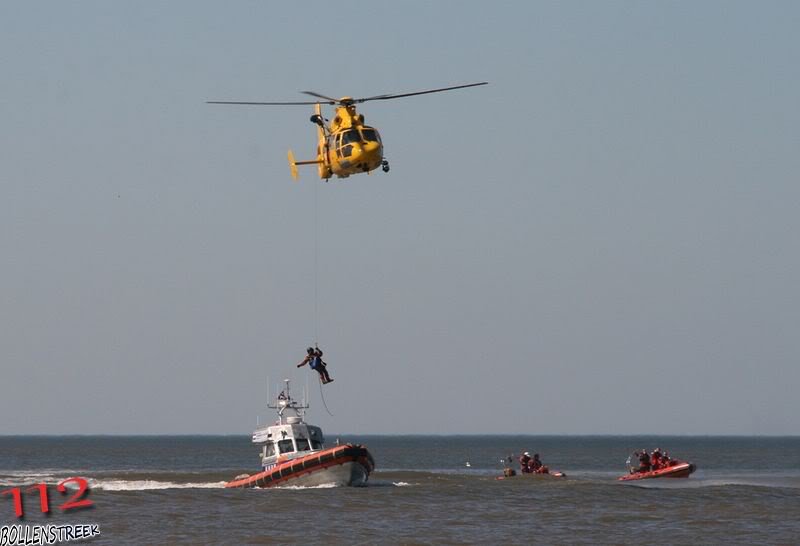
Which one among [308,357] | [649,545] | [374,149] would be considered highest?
[374,149]

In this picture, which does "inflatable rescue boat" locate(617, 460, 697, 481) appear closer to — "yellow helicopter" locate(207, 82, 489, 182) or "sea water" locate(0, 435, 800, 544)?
"sea water" locate(0, 435, 800, 544)

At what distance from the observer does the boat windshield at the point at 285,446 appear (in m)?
43.1

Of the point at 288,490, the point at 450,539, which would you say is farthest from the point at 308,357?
the point at 450,539

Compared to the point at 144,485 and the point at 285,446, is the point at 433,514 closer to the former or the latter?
the point at 285,446

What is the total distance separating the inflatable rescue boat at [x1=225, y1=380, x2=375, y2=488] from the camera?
1630 inches

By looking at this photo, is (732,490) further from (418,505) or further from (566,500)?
(418,505)

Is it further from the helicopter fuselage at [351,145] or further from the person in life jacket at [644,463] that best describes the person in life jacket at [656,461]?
the helicopter fuselage at [351,145]

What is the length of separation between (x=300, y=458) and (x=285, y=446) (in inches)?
58.2

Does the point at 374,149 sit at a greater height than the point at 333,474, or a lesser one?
greater

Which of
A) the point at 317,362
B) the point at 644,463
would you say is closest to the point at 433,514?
the point at 317,362

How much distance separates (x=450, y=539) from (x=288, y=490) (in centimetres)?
1274

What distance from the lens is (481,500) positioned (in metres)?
38.4

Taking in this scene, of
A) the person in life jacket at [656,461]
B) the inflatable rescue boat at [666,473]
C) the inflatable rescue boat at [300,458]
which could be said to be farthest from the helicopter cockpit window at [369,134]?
the person in life jacket at [656,461]

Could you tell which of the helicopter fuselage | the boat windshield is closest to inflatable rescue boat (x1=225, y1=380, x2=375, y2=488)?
the boat windshield
